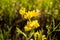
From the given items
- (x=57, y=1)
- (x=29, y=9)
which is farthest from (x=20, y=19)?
(x=57, y=1)

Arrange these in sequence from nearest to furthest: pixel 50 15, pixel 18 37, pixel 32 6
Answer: pixel 18 37 < pixel 50 15 < pixel 32 6

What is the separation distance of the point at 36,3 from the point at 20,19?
33 centimetres

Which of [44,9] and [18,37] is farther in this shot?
[44,9]

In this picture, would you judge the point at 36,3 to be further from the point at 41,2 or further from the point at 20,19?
the point at 20,19

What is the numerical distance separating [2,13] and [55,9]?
1.95ft

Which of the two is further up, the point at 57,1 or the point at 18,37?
the point at 57,1

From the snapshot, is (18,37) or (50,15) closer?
(18,37)

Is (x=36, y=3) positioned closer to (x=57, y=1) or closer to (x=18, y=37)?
(x=57, y=1)

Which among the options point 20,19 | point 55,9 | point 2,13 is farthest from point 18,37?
point 55,9

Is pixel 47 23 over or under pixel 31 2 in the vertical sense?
under

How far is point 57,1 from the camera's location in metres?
2.30

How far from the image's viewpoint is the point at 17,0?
2447 mm

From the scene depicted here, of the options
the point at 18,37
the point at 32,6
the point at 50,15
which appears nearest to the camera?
the point at 18,37

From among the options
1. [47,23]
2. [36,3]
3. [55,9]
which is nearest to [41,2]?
[36,3]
